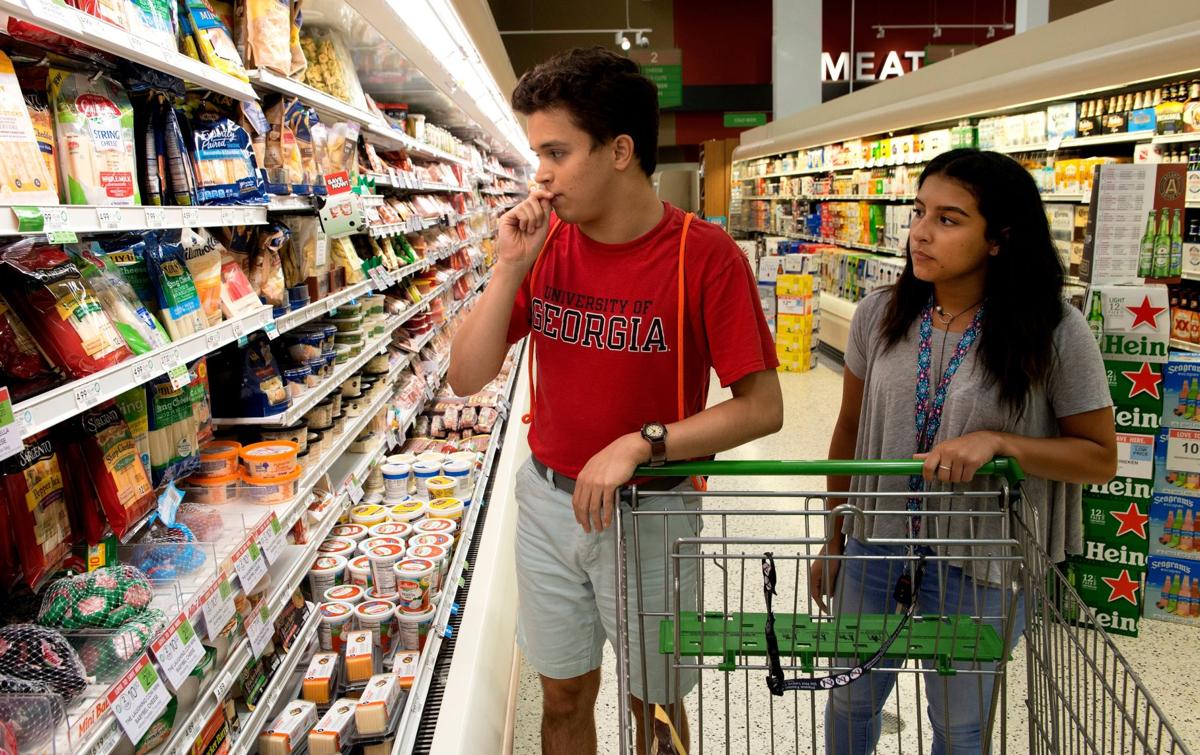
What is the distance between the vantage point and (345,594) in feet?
8.81

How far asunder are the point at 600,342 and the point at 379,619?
136cm

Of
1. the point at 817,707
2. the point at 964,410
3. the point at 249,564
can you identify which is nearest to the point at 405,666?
the point at 249,564

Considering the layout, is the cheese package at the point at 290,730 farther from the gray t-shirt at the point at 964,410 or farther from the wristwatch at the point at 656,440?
the gray t-shirt at the point at 964,410

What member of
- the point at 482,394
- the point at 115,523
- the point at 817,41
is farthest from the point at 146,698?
the point at 817,41

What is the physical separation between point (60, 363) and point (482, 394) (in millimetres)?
3698

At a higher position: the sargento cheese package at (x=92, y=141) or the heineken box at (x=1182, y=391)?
the sargento cheese package at (x=92, y=141)

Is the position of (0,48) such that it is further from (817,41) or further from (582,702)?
(817,41)

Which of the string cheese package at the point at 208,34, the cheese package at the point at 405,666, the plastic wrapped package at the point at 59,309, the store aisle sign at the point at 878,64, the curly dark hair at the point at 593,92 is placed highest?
the store aisle sign at the point at 878,64

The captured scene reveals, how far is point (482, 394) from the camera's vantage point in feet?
16.9

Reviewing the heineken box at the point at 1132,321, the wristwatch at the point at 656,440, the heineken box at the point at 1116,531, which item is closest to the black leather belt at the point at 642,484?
the wristwatch at the point at 656,440

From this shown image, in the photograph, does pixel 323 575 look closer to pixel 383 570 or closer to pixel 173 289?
pixel 383 570

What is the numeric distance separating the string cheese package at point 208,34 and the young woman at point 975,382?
1560 mm

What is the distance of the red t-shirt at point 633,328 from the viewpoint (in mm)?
1656

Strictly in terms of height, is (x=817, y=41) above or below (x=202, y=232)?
above
